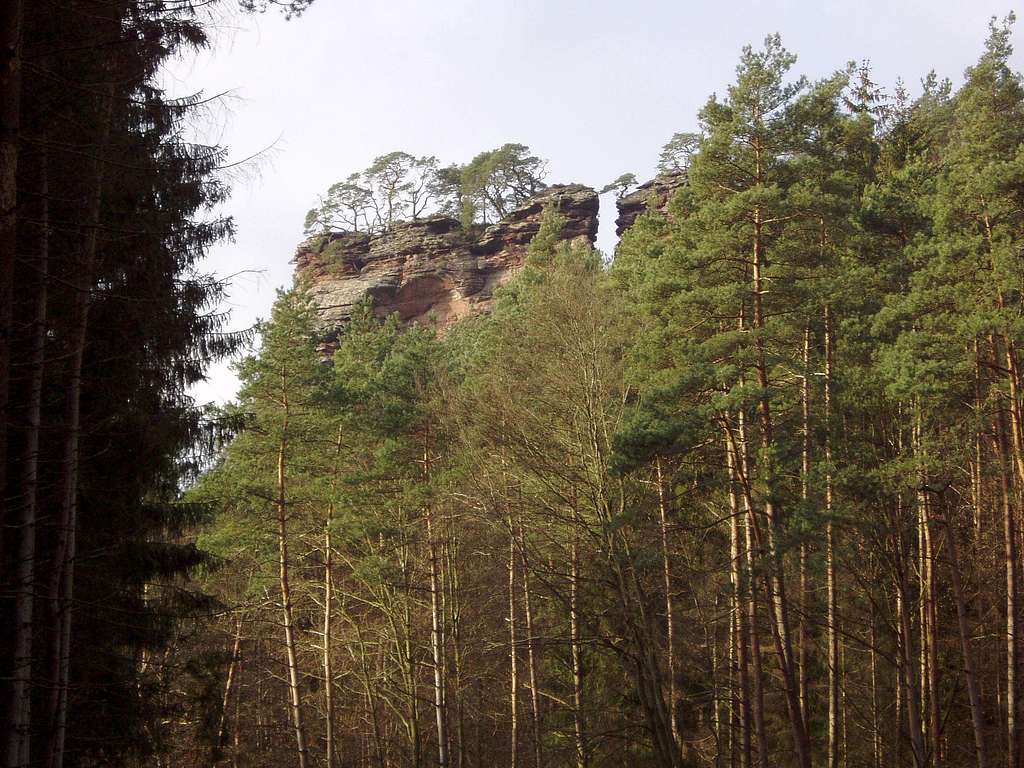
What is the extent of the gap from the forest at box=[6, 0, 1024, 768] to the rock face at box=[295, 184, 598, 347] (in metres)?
31.1

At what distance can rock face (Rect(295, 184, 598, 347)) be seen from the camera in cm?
5484

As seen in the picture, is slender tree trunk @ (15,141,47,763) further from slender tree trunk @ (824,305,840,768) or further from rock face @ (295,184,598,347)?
rock face @ (295,184,598,347)

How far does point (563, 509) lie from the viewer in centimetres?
1462

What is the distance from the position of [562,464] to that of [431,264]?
4287 cm

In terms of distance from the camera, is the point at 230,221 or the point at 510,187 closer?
the point at 230,221

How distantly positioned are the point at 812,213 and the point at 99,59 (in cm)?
1089

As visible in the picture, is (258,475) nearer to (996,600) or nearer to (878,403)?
(878,403)

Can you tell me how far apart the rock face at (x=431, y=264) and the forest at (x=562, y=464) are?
3106 cm

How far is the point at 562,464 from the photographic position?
13.8 metres

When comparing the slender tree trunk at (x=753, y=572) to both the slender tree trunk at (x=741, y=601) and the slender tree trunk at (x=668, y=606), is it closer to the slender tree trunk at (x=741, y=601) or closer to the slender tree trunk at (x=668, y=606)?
the slender tree trunk at (x=741, y=601)

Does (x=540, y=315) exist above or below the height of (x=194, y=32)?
below

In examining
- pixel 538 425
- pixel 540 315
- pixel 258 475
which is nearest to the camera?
pixel 538 425

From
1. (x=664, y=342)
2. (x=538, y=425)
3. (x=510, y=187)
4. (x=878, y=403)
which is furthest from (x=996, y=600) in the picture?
(x=510, y=187)

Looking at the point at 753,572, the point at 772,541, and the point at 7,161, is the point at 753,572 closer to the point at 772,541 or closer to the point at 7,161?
the point at 772,541
